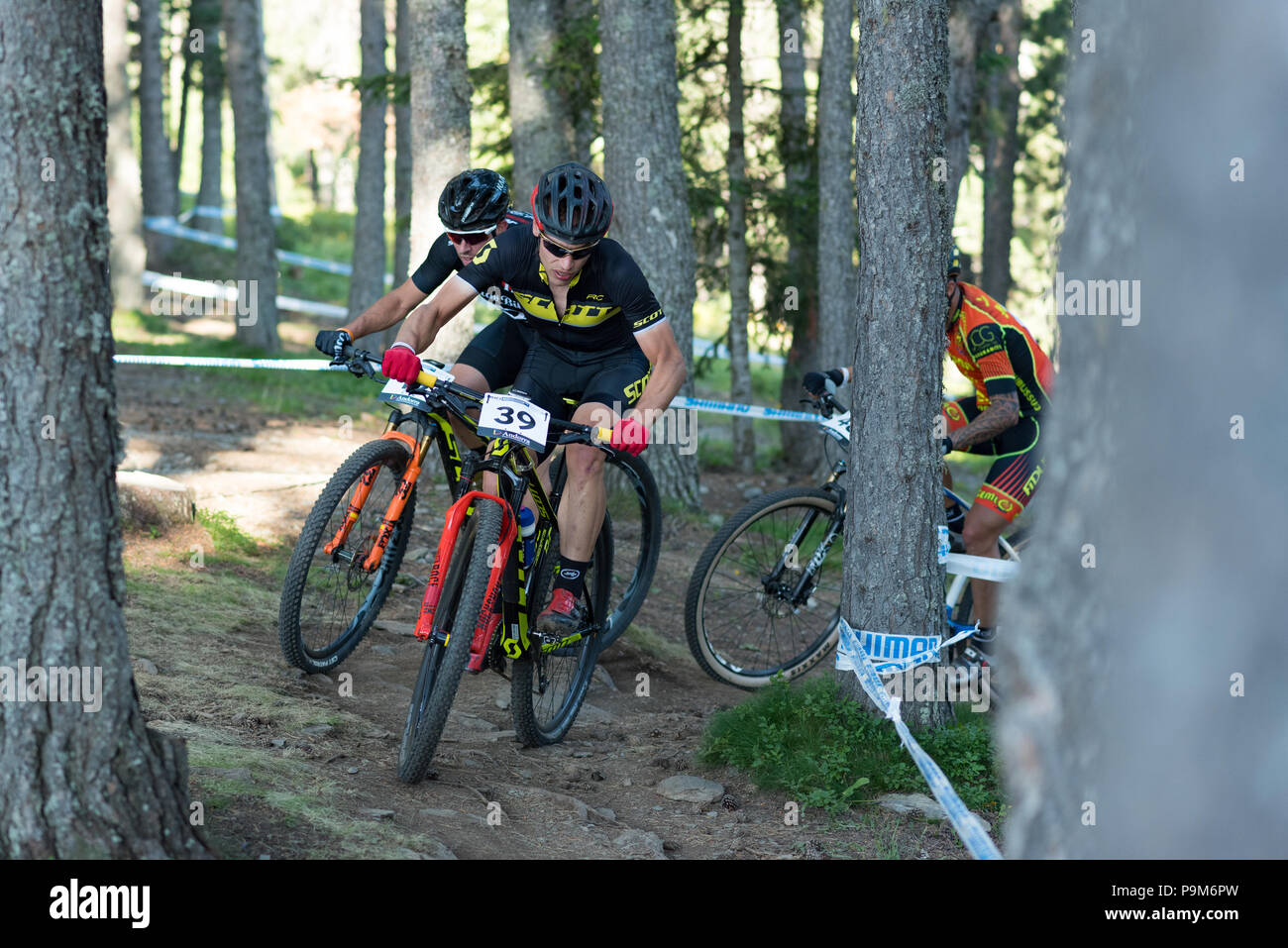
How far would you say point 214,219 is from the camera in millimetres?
35156

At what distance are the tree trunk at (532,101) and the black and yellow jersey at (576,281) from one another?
19.3 feet

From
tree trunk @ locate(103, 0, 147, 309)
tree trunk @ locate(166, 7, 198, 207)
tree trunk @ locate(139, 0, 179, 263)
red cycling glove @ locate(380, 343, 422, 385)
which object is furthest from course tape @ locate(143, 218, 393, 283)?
red cycling glove @ locate(380, 343, 422, 385)

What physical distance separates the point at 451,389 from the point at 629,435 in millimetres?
835

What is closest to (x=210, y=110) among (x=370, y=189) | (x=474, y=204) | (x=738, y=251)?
(x=370, y=189)

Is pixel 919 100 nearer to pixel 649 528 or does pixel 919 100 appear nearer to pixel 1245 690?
pixel 649 528

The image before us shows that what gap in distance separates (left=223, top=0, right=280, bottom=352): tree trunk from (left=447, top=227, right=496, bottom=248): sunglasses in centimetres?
1202

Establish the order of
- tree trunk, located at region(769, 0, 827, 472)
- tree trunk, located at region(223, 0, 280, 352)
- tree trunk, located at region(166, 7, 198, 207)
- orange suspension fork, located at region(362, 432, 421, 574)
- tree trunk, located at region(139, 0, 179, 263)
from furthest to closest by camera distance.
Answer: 1. tree trunk, located at region(166, 7, 198, 207)
2. tree trunk, located at region(139, 0, 179, 263)
3. tree trunk, located at region(223, 0, 280, 352)
4. tree trunk, located at region(769, 0, 827, 472)
5. orange suspension fork, located at region(362, 432, 421, 574)

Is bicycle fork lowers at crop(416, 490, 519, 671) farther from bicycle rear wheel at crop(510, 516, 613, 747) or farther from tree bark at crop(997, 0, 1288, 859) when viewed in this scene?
tree bark at crop(997, 0, 1288, 859)

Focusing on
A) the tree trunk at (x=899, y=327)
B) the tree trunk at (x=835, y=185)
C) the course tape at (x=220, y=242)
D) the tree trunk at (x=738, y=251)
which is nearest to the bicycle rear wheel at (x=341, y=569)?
the tree trunk at (x=899, y=327)

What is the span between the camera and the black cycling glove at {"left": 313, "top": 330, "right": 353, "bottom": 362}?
4949 millimetres

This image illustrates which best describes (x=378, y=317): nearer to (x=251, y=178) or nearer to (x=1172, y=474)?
(x=1172, y=474)

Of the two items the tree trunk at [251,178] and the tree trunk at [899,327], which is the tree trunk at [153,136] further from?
the tree trunk at [899,327]

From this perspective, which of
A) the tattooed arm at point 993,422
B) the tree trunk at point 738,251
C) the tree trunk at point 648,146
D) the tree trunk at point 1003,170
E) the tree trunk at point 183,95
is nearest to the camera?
the tattooed arm at point 993,422

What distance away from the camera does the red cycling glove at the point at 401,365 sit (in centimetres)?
477
